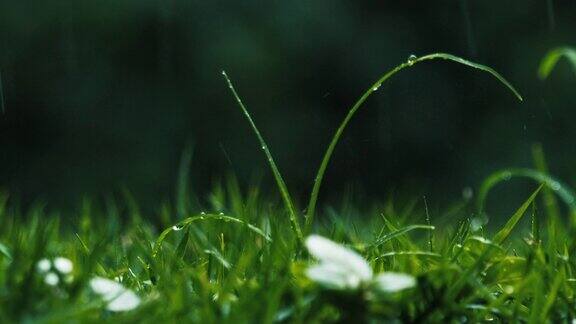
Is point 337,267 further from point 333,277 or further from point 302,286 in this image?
Result: point 302,286

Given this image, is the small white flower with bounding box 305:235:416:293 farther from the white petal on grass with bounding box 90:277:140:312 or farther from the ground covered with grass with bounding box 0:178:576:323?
the white petal on grass with bounding box 90:277:140:312

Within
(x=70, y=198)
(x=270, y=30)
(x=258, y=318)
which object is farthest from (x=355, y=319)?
(x=70, y=198)

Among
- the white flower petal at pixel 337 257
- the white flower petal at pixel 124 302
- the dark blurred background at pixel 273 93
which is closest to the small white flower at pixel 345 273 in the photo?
the white flower petal at pixel 337 257

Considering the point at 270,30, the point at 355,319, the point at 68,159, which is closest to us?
the point at 355,319

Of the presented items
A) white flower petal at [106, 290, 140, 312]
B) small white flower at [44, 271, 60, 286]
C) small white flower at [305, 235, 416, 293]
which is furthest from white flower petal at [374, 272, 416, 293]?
small white flower at [44, 271, 60, 286]

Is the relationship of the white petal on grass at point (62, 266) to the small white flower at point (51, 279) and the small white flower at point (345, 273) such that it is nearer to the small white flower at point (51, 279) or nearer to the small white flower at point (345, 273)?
the small white flower at point (51, 279)

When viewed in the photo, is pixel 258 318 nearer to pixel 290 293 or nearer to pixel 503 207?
pixel 290 293

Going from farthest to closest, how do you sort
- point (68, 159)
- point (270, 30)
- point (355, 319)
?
point (68, 159)
point (270, 30)
point (355, 319)
